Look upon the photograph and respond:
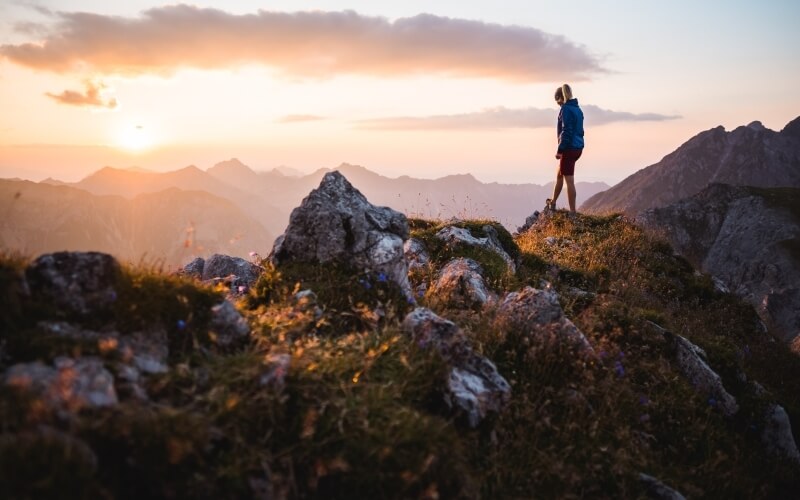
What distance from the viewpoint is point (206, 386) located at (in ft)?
12.5

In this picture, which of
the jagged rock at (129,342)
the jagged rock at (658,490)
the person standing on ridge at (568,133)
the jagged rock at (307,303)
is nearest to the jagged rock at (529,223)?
the person standing on ridge at (568,133)

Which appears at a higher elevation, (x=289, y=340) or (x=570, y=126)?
(x=570, y=126)

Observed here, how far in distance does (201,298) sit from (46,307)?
128 cm

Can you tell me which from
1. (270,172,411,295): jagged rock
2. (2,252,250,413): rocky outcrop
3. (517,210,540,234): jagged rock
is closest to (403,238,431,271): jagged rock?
(270,172,411,295): jagged rock

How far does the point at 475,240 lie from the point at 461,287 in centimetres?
368

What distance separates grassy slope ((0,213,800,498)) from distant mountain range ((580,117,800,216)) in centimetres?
17812

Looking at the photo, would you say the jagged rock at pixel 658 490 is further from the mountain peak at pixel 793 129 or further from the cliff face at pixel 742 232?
the mountain peak at pixel 793 129

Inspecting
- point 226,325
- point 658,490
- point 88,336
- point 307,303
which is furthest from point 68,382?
point 658,490

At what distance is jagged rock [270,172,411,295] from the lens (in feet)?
22.9

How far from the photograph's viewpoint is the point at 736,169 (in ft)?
601

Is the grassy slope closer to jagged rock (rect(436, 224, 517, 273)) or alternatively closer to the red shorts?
jagged rock (rect(436, 224, 517, 273))

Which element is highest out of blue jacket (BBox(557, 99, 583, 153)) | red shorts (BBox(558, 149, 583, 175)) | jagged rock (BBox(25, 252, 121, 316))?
blue jacket (BBox(557, 99, 583, 153))

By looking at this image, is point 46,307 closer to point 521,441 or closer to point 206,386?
point 206,386

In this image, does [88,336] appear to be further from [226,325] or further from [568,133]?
[568,133]
